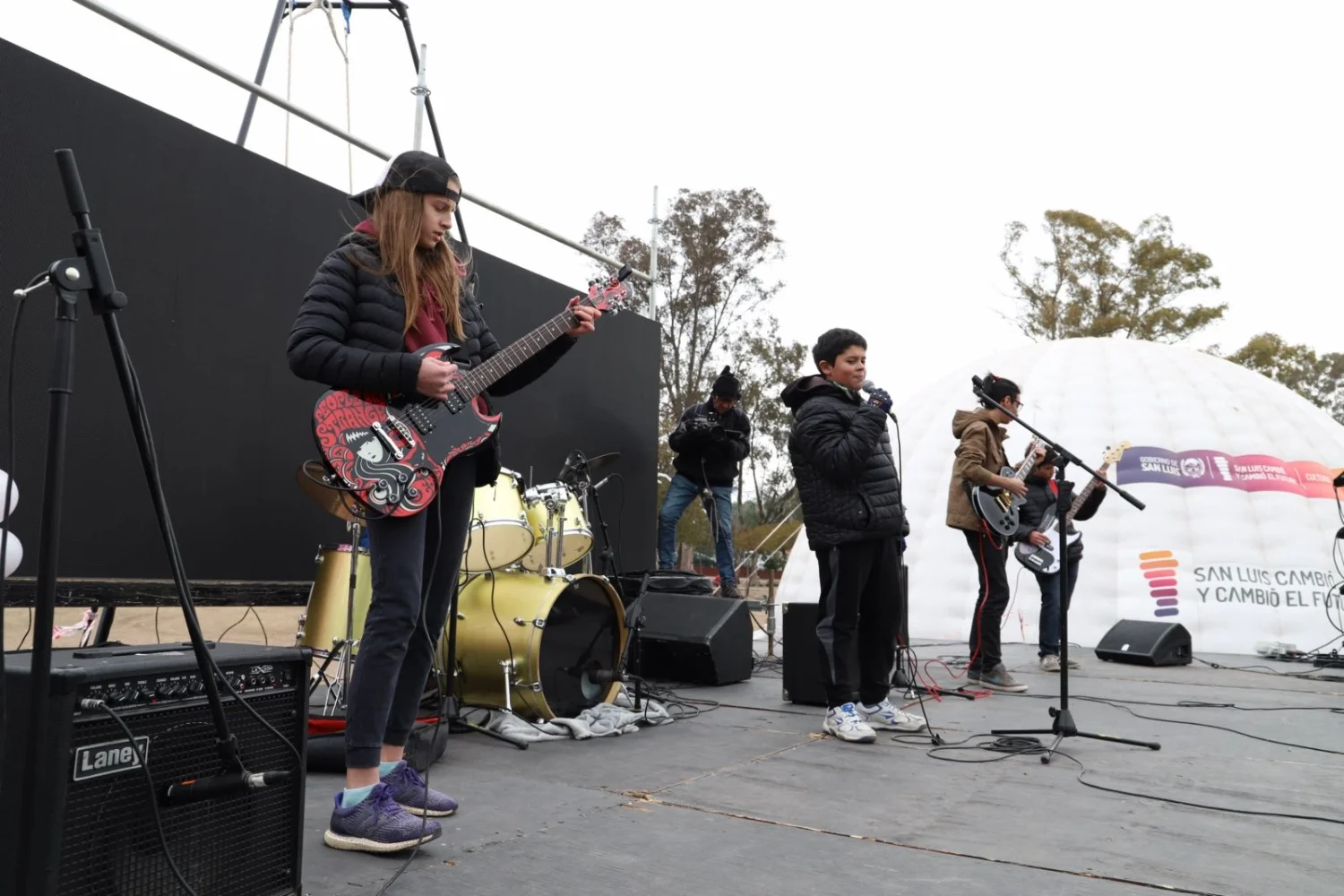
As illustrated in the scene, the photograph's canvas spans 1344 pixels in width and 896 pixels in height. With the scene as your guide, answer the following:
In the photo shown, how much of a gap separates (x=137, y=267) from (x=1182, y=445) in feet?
38.1

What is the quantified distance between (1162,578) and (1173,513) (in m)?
0.94

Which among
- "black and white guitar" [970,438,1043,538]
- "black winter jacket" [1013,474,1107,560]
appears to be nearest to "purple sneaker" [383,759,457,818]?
"black and white guitar" [970,438,1043,538]

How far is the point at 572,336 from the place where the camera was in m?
2.95

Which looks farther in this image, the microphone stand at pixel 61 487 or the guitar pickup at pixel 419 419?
the guitar pickup at pixel 419 419

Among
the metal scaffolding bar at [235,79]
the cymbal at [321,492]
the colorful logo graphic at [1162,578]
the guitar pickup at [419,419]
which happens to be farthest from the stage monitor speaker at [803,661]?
the colorful logo graphic at [1162,578]

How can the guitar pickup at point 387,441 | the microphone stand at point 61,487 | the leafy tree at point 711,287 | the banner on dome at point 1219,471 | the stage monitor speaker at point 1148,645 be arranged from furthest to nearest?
1. the leafy tree at point 711,287
2. the banner on dome at point 1219,471
3. the stage monitor speaker at point 1148,645
4. the guitar pickup at point 387,441
5. the microphone stand at point 61,487

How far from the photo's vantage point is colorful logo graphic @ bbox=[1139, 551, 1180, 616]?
10.6m

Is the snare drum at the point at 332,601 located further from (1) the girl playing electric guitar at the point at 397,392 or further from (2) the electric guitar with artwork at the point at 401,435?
(2) the electric guitar with artwork at the point at 401,435

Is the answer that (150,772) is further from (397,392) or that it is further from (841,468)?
(841,468)

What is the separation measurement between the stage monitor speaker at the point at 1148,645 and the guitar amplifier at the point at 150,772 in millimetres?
7697

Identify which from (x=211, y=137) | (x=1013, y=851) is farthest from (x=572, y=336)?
(x=211, y=137)

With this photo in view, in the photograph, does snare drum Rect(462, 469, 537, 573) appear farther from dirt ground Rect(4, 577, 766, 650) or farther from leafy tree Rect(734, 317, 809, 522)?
leafy tree Rect(734, 317, 809, 522)

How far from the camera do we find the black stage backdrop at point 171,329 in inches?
142

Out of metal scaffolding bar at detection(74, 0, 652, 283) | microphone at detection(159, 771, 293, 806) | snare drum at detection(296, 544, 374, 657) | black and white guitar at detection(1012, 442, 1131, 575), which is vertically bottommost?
microphone at detection(159, 771, 293, 806)
